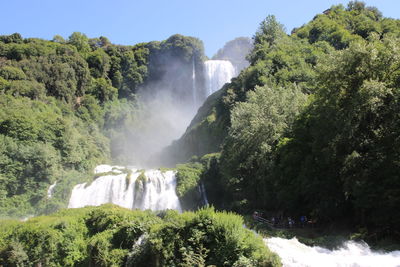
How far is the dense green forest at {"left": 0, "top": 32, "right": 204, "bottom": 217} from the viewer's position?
49125mm

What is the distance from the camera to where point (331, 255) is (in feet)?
54.2

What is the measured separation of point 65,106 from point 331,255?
69279 mm

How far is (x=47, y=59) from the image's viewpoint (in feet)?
258

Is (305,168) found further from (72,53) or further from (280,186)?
(72,53)

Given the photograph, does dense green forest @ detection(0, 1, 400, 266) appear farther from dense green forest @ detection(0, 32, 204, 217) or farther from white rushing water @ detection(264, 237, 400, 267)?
white rushing water @ detection(264, 237, 400, 267)

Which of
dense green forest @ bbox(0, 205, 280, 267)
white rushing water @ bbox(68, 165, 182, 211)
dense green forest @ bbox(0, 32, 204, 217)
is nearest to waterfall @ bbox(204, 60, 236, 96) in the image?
dense green forest @ bbox(0, 32, 204, 217)

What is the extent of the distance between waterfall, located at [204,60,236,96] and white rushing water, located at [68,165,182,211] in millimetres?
50929

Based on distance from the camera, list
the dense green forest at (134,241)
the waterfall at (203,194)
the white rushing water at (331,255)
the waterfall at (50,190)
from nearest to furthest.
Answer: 1. the dense green forest at (134,241)
2. the white rushing water at (331,255)
3. the waterfall at (203,194)
4. the waterfall at (50,190)

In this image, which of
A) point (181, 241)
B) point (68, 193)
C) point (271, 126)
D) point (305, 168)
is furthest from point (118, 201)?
point (181, 241)

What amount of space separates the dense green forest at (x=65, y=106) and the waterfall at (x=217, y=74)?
5474mm

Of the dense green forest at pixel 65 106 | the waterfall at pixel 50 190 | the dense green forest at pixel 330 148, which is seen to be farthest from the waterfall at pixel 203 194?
the waterfall at pixel 50 190

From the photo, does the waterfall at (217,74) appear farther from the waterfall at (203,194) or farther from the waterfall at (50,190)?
the waterfall at (50,190)

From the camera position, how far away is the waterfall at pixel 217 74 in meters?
96.4

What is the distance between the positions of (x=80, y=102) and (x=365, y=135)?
73.3 m
